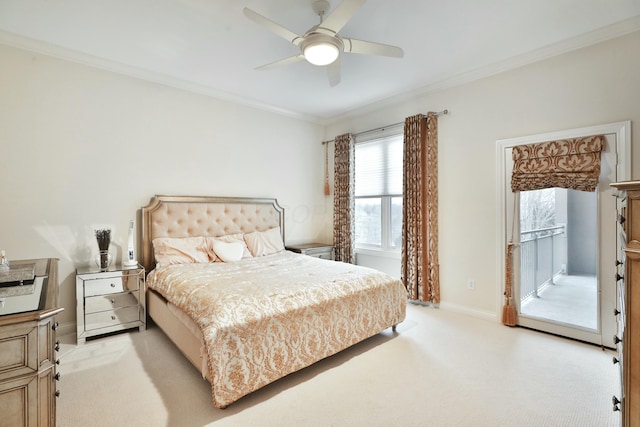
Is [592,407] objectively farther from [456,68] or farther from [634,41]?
[456,68]

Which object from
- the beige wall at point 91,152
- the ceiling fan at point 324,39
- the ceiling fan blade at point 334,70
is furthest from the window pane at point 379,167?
the ceiling fan at point 324,39

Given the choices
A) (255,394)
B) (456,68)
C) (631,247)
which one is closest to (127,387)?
(255,394)

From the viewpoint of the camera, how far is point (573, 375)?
2322 millimetres

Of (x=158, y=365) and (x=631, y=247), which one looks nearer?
(x=631, y=247)

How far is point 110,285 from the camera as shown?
3014mm

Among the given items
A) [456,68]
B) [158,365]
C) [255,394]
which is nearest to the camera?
[255,394]

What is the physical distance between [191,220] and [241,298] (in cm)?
209

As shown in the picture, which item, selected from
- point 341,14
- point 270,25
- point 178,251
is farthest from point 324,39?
point 178,251

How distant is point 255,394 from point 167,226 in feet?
7.82

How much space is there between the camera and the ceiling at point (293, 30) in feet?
7.87

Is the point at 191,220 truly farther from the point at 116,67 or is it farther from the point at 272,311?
the point at 272,311

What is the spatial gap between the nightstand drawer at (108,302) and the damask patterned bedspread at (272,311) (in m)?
0.25

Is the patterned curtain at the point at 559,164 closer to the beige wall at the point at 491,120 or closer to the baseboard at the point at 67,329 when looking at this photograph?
the beige wall at the point at 491,120

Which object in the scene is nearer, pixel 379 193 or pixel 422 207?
pixel 422 207
